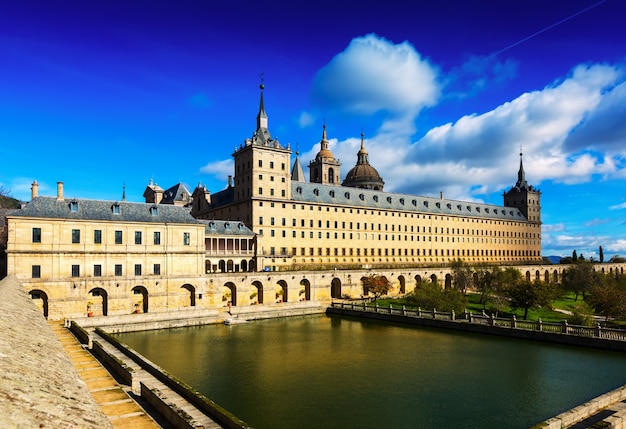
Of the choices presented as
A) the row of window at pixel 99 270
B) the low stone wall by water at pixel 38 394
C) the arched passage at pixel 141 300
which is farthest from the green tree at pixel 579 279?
the low stone wall by water at pixel 38 394

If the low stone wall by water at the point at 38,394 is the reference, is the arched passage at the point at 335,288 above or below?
below

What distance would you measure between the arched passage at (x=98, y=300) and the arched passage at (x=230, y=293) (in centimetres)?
1313

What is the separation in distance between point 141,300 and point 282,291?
18.2 metres

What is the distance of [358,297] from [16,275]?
42.6 m

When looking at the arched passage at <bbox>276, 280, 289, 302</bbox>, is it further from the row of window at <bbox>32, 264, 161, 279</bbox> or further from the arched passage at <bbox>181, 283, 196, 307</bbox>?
the row of window at <bbox>32, 264, 161, 279</bbox>

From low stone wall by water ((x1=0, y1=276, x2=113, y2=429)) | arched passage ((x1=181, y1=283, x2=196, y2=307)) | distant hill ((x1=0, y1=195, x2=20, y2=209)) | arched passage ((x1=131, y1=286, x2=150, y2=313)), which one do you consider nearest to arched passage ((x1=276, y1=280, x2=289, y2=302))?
arched passage ((x1=181, y1=283, x2=196, y2=307))

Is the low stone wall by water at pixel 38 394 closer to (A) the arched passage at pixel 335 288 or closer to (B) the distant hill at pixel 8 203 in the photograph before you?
(A) the arched passage at pixel 335 288

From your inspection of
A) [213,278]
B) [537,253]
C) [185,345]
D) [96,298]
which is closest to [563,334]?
[185,345]

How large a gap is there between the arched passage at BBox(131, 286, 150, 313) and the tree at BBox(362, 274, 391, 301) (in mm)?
28289

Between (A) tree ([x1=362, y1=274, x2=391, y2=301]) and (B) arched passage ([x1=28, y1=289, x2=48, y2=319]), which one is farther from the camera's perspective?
(A) tree ([x1=362, y1=274, x2=391, y2=301])

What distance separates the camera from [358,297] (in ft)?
217

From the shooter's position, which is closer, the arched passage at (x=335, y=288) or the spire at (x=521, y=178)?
the arched passage at (x=335, y=288)

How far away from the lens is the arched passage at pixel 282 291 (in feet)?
194

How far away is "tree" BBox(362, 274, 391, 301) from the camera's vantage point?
197 ft
